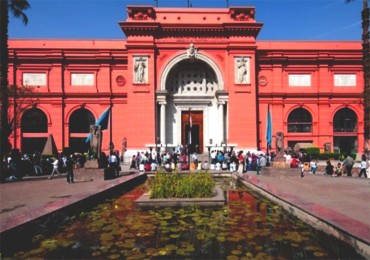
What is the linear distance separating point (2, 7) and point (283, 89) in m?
24.4

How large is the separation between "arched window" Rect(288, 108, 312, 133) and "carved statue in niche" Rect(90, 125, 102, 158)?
21.8m

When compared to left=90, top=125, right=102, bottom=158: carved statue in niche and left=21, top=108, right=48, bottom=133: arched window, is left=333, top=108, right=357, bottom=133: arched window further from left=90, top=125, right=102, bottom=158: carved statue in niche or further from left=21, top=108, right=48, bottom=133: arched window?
left=21, top=108, right=48, bottom=133: arched window

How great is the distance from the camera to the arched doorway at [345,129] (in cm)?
3531

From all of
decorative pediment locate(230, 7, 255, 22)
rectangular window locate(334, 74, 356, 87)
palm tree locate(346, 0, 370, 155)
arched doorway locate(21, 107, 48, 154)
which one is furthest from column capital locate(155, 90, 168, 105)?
rectangular window locate(334, 74, 356, 87)

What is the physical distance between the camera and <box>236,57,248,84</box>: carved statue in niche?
3197 cm

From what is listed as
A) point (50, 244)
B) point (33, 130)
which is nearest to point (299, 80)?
point (33, 130)

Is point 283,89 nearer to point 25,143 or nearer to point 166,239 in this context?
point 25,143

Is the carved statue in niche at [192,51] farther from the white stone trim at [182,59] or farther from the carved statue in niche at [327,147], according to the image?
the carved statue in niche at [327,147]

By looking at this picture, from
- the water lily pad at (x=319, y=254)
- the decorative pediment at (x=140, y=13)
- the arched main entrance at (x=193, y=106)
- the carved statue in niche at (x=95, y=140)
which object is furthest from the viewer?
the arched main entrance at (x=193, y=106)

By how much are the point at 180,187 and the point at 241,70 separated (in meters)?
23.7

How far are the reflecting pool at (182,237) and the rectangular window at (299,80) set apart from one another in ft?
92.0

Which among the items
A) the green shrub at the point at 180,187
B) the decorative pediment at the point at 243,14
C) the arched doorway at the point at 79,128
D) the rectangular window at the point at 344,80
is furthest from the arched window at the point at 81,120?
the green shrub at the point at 180,187

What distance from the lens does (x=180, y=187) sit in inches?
388

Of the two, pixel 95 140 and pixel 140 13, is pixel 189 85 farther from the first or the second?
pixel 95 140
